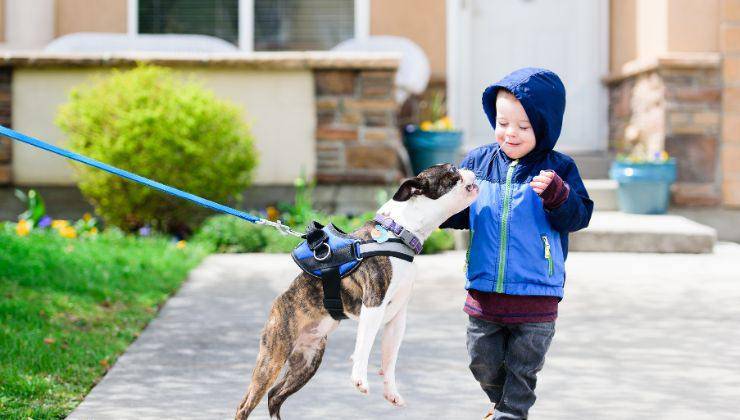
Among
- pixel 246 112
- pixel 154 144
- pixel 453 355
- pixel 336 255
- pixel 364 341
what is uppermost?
pixel 246 112

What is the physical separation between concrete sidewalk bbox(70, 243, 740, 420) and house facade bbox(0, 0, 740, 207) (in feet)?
7.81

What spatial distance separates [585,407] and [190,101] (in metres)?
5.46

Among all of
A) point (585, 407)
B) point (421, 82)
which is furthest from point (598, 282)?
point (421, 82)

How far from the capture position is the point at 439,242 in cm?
848

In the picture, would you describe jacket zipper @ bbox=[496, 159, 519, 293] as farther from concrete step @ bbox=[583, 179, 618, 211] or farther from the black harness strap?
concrete step @ bbox=[583, 179, 618, 211]

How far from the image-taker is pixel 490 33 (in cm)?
1177

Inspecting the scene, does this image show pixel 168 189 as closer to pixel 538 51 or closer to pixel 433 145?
pixel 433 145

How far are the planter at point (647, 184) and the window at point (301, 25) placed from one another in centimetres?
401

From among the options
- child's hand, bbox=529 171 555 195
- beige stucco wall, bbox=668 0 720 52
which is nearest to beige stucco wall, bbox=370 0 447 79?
beige stucco wall, bbox=668 0 720 52

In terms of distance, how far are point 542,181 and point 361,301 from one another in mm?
698

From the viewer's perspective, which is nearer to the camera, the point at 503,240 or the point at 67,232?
the point at 503,240

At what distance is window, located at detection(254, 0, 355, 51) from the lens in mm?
12016

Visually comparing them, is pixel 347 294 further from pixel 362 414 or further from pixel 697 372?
pixel 697 372

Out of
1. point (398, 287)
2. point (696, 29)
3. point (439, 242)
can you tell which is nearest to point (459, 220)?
point (398, 287)
